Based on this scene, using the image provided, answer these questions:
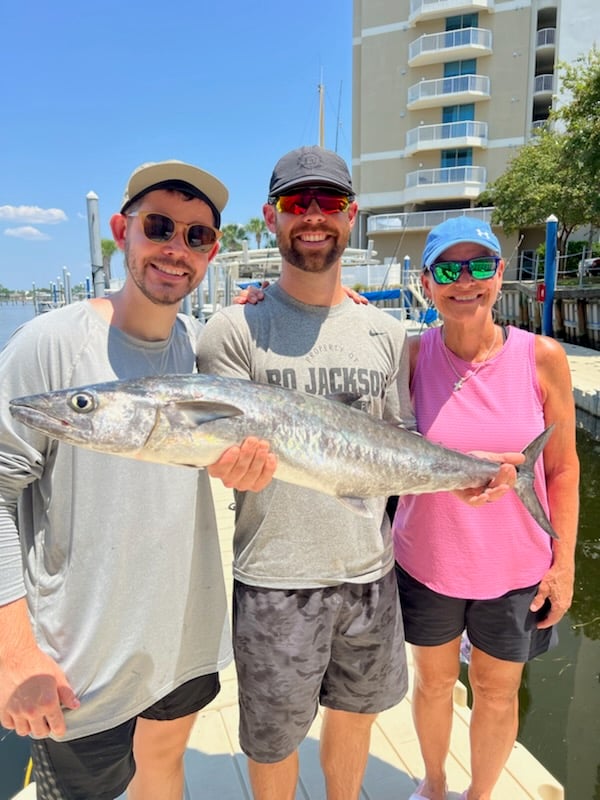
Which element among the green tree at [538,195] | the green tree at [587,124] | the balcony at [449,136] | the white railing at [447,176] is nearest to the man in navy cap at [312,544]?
the green tree at [587,124]

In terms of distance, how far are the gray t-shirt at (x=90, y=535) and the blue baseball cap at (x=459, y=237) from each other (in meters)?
1.64

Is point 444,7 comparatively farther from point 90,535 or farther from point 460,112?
point 90,535

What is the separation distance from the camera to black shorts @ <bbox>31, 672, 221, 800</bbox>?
2.20m

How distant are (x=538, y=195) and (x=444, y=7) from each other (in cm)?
2416

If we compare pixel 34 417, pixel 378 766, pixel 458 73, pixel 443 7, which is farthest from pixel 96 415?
pixel 443 7

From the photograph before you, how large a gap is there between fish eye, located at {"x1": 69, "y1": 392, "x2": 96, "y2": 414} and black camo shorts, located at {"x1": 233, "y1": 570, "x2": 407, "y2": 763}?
115 cm

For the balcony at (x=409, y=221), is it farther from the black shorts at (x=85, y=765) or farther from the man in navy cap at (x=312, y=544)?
the black shorts at (x=85, y=765)

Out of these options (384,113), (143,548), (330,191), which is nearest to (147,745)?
(143,548)

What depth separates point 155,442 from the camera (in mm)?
2127

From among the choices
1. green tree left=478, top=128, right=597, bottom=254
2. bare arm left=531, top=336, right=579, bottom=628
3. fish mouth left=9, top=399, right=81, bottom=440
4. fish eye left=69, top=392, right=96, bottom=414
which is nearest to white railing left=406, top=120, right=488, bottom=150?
green tree left=478, top=128, right=597, bottom=254

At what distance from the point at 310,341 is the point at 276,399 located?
0.47 metres

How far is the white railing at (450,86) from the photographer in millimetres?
45281

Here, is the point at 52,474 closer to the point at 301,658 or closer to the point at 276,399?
the point at 276,399

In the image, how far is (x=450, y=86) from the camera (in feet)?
150
